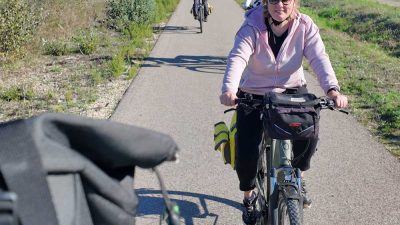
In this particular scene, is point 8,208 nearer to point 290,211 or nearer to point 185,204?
point 290,211

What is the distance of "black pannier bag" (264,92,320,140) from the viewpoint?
10.1 feet

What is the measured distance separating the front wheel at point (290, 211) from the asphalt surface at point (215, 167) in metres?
1.20

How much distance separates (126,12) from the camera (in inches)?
622

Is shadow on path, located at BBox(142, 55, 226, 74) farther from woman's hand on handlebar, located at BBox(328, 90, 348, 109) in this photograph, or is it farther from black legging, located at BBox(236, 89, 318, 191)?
woman's hand on handlebar, located at BBox(328, 90, 348, 109)

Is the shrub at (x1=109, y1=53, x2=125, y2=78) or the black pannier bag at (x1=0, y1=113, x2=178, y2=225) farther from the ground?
the black pannier bag at (x1=0, y1=113, x2=178, y2=225)

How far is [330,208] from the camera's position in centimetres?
473

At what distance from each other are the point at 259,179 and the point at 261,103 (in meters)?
0.93

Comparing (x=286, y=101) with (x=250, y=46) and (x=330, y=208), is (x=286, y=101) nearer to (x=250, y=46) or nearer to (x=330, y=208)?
(x=250, y=46)

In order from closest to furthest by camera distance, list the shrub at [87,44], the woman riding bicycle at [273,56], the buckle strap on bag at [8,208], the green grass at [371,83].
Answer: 1. the buckle strap on bag at [8,208]
2. the woman riding bicycle at [273,56]
3. the green grass at [371,83]
4. the shrub at [87,44]

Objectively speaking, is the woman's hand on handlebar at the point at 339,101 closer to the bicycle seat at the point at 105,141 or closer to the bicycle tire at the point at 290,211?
the bicycle tire at the point at 290,211

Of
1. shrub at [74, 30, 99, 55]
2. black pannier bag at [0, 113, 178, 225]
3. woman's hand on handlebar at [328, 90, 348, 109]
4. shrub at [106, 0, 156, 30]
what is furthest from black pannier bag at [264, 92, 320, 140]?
shrub at [106, 0, 156, 30]

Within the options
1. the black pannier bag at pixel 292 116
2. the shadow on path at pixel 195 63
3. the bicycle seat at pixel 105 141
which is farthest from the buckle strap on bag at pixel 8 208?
the shadow on path at pixel 195 63

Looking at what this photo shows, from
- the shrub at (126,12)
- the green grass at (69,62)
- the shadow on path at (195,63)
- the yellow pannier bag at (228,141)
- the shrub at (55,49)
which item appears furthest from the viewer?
the shrub at (126,12)

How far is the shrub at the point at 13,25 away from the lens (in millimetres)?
10406
